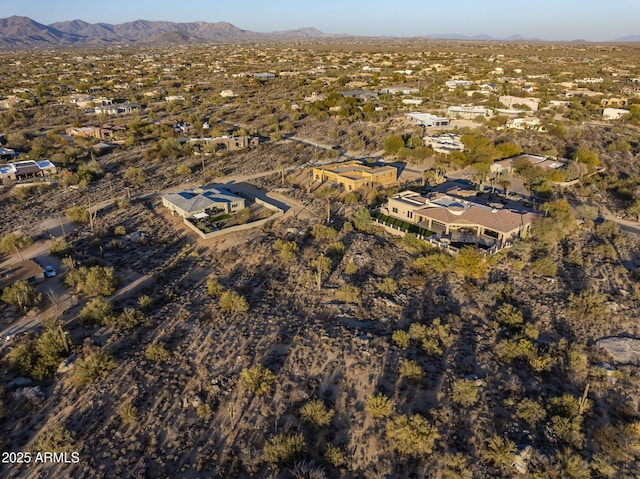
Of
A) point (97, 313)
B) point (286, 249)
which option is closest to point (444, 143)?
point (286, 249)

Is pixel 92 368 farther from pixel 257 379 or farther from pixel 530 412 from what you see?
pixel 530 412

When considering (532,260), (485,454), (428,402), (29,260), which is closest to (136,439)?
(428,402)

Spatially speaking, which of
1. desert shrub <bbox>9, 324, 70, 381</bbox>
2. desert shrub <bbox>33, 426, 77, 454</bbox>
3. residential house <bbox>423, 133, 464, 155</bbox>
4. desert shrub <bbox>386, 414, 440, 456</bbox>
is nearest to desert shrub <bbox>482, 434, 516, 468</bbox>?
desert shrub <bbox>386, 414, 440, 456</bbox>

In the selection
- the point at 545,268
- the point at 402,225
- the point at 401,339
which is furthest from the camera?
the point at 402,225

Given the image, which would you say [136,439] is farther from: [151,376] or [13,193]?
[13,193]

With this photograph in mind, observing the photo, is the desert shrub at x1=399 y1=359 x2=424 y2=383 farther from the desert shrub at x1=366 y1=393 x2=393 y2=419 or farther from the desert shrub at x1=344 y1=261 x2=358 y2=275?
the desert shrub at x1=344 y1=261 x2=358 y2=275
